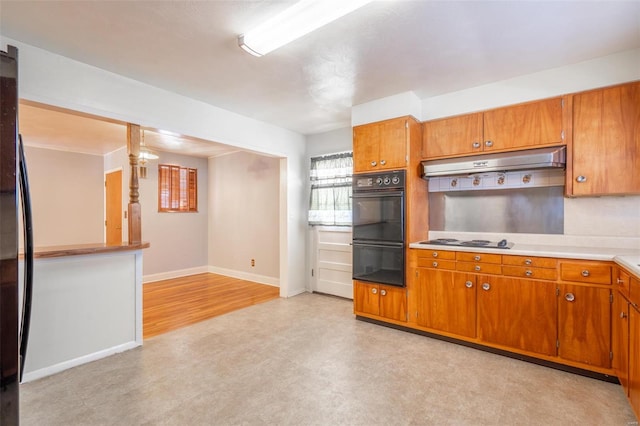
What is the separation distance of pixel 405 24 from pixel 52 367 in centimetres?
365

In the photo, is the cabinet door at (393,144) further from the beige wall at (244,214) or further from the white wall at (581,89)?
the beige wall at (244,214)

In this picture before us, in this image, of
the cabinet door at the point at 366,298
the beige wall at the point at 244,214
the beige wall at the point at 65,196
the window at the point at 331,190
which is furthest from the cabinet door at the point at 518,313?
the beige wall at the point at 65,196

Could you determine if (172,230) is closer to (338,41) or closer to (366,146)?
(366,146)

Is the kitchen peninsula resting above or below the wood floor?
above

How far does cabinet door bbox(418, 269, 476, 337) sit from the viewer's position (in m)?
2.80

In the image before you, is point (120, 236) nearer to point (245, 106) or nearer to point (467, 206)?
point (245, 106)

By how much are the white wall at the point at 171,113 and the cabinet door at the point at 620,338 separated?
3487 mm

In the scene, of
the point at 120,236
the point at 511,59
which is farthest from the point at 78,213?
the point at 511,59

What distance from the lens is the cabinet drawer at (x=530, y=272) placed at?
95.3 inches

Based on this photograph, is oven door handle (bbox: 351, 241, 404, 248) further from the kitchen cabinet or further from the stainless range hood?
the stainless range hood

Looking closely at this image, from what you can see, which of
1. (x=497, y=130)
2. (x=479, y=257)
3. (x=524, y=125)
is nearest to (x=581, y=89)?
(x=524, y=125)

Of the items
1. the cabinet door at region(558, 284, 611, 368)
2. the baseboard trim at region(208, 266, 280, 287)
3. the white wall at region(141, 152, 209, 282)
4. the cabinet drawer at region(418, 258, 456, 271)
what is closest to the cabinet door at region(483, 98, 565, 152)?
the cabinet drawer at region(418, 258, 456, 271)

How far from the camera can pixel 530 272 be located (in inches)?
98.8

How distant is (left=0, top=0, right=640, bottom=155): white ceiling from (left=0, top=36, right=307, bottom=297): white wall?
11 centimetres
